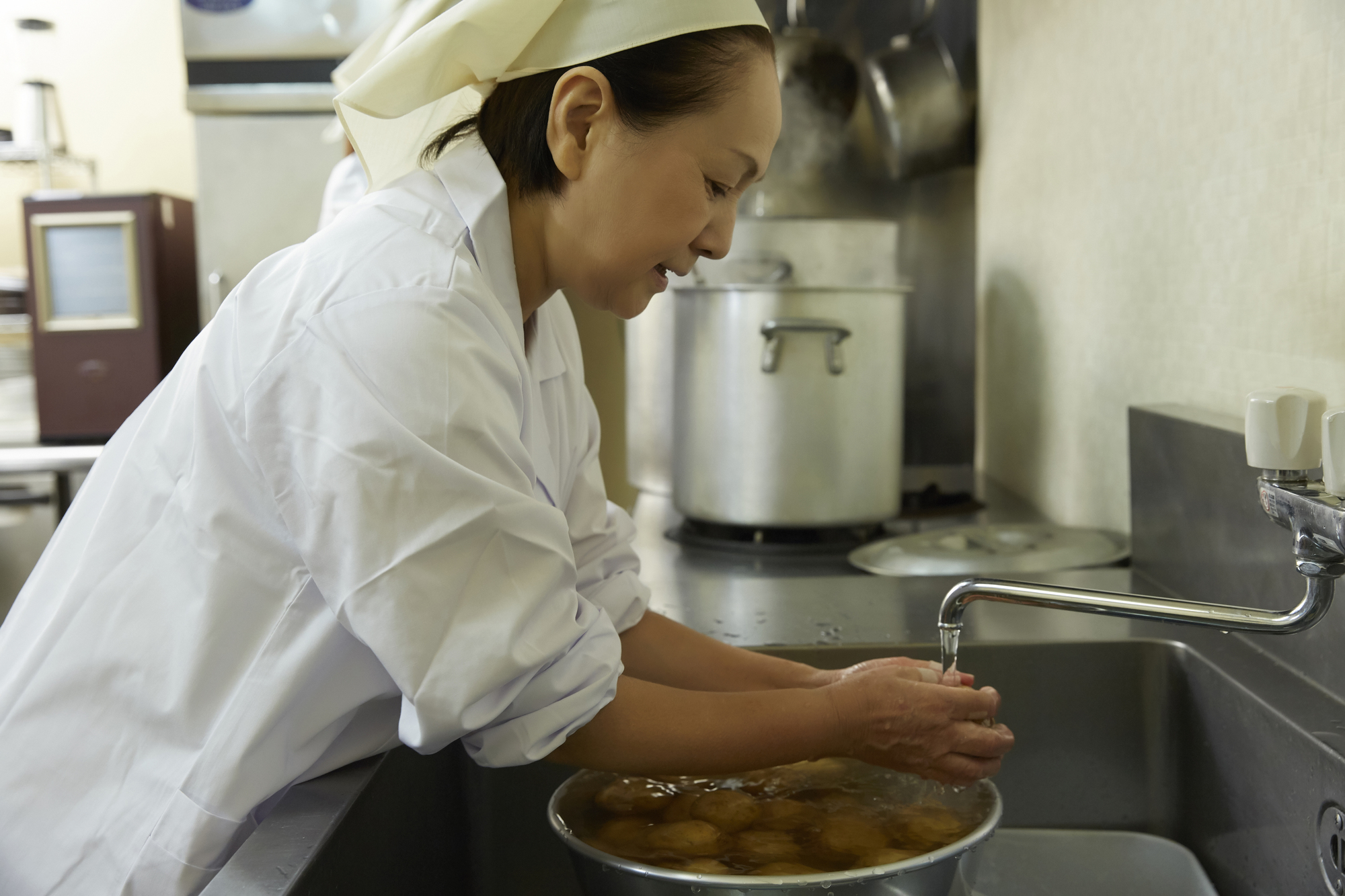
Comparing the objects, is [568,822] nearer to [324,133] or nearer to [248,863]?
[248,863]

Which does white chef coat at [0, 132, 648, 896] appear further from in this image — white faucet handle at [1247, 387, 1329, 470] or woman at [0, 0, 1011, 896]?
white faucet handle at [1247, 387, 1329, 470]

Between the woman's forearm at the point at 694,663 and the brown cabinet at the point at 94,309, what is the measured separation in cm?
195

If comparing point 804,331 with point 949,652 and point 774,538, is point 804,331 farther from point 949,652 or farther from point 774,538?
point 949,652

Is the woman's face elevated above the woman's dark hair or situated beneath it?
situated beneath

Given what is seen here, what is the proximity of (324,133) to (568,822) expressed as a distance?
2086 millimetres

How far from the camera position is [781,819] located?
2.50 ft

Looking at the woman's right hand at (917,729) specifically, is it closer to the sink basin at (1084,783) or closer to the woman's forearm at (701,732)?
the woman's forearm at (701,732)

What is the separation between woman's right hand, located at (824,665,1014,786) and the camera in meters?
0.77

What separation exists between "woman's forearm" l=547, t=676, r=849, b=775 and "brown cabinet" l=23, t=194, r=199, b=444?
85.1 inches

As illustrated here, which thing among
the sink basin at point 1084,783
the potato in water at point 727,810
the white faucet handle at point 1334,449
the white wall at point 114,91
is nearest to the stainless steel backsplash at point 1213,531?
the sink basin at point 1084,783

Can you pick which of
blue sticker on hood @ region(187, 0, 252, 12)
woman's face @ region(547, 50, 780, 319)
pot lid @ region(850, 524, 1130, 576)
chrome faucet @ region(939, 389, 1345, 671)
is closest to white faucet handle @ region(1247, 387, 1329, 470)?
chrome faucet @ region(939, 389, 1345, 671)

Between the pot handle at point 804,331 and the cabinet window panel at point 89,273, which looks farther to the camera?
the cabinet window panel at point 89,273

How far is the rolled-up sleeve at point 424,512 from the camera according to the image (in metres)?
0.61

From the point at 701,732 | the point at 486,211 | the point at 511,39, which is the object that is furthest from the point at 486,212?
the point at 701,732
